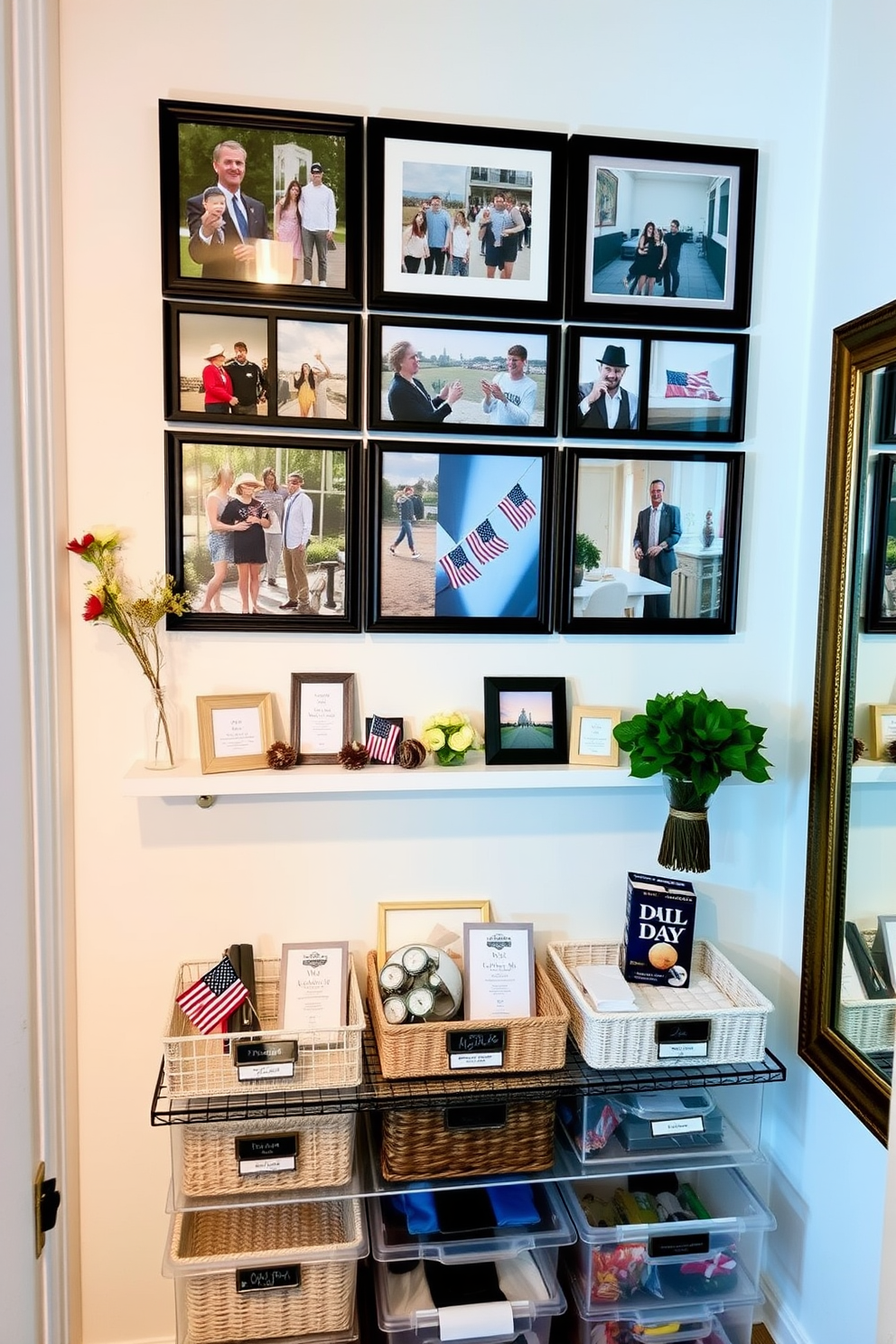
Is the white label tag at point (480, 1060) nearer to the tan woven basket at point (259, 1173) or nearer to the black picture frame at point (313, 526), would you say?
the tan woven basket at point (259, 1173)

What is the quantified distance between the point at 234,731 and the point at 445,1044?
2.34 feet

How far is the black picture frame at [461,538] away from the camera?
188cm

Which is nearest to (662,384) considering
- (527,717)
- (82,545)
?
(527,717)

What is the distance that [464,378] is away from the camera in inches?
73.8

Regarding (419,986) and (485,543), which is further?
(485,543)

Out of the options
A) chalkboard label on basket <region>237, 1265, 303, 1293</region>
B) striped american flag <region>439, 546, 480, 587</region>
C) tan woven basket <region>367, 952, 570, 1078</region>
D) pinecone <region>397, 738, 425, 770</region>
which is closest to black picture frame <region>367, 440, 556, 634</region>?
striped american flag <region>439, 546, 480, 587</region>

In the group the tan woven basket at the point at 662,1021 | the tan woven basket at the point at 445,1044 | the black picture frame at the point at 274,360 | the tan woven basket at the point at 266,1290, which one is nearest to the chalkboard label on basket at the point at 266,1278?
the tan woven basket at the point at 266,1290

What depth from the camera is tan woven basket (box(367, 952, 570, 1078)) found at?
1.70 m

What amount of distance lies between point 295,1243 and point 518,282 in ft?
6.19

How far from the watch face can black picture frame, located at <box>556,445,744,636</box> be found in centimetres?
79

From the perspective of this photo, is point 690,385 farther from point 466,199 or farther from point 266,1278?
point 266,1278

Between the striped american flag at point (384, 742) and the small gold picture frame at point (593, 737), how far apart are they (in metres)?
0.37

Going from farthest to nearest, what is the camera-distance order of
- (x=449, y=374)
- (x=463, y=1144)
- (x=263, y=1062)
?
(x=449, y=374), (x=463, y=1144), (x=263, y=1062)

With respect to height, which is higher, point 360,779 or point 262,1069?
point 360,779
